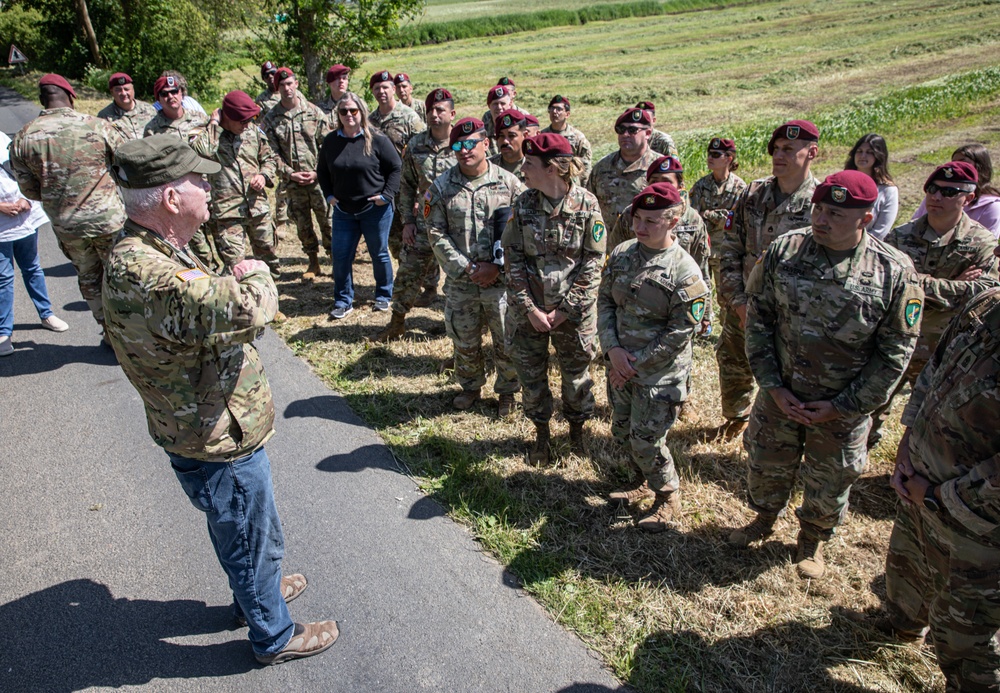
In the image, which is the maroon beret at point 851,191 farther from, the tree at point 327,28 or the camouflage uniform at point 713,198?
the tree at point 327,28

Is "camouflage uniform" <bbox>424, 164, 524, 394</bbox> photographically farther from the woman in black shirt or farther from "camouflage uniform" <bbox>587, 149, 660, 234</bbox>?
→ the woman in black shirt

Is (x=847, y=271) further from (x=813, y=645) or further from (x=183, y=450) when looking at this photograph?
(x=183, y=450)

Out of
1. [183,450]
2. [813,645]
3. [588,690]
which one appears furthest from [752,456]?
[183,450]

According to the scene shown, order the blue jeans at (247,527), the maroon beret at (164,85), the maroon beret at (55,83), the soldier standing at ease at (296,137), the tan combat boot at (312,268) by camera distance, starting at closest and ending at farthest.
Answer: the blue jeans at (247,527), the maroon beret at (55,83), the maroon beret at (164,85), the soldier standing at ease at (296,137), the tan combat boot at (312,268)

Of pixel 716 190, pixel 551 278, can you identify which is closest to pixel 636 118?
pixel 716 190

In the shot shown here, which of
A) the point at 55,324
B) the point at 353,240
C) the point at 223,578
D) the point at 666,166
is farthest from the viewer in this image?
the point at 353,240

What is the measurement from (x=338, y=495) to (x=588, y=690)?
2160 millimetres

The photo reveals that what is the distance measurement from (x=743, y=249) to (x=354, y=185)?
13.1 feet

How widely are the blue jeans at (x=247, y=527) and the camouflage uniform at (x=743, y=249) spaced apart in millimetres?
3063

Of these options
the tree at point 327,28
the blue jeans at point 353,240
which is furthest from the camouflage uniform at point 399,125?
the tree at point 327,28

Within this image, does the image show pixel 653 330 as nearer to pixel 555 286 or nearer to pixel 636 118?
pixel 555 286

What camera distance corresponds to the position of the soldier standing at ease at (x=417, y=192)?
21.5ft

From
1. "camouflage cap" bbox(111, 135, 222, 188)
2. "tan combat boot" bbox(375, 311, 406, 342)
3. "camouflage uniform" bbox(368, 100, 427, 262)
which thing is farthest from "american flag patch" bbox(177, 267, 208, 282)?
"camouflage uniform" bbox(368, 100, 427, 262)

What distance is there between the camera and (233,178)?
720 cm
